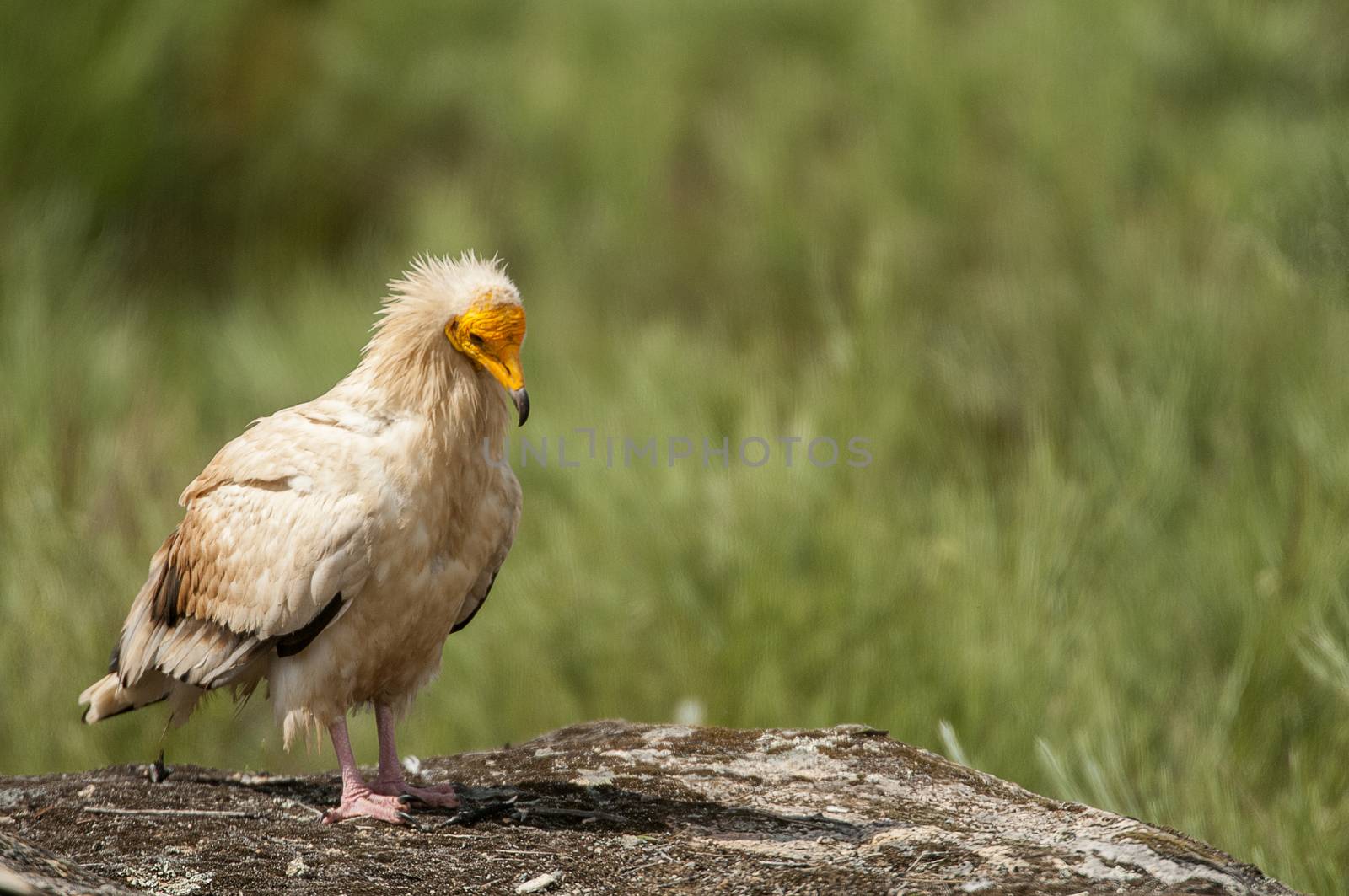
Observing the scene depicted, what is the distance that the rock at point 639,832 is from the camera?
3.31 metres

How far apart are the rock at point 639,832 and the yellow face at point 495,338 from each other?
1019mm

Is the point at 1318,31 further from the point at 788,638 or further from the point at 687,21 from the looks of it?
the point at 788,638

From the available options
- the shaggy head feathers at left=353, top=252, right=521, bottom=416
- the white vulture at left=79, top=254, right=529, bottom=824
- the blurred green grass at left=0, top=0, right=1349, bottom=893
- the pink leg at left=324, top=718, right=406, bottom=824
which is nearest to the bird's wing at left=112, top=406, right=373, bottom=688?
the white vulture at left=79, top=254, right=529, bottom=824

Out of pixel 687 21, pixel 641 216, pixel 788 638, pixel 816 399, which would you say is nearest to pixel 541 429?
pixel 816 399

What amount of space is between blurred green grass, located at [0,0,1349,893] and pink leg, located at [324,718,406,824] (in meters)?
1.85

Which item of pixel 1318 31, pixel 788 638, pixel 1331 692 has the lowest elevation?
pixel 1331 692

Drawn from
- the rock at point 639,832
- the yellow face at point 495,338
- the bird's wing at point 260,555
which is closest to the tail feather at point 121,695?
the bird's wing at point 260,555

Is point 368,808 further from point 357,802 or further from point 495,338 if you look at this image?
point 495,338

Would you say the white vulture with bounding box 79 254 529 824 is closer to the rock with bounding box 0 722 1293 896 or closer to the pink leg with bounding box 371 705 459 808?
the pink leg with bounding box 371 705 459 808

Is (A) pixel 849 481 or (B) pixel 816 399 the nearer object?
(A) pixel 849 481

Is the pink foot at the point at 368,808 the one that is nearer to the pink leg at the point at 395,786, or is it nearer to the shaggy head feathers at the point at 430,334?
the pink leg at the point at 395,786

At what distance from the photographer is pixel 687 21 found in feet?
45.8

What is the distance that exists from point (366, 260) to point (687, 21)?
4.11m

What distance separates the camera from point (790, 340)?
9898mm
